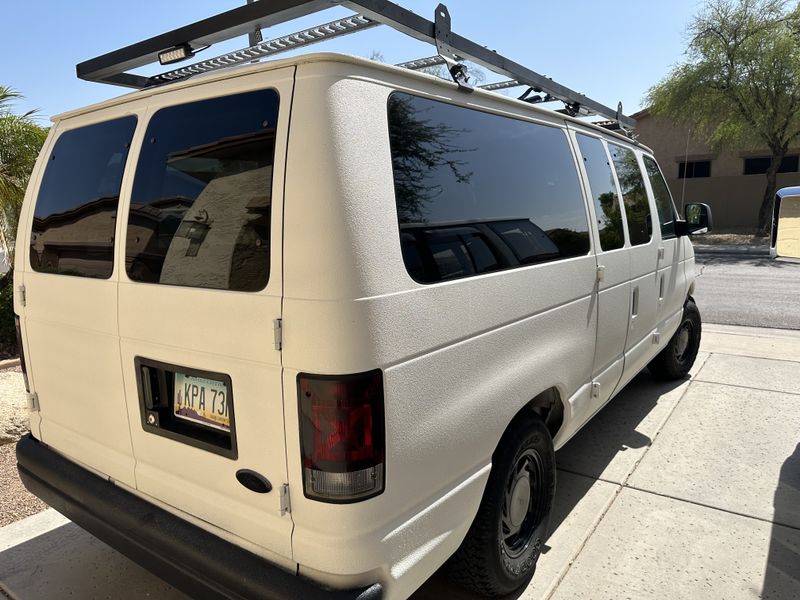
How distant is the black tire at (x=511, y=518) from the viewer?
7.63ft

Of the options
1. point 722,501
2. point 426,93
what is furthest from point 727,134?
point 426,93

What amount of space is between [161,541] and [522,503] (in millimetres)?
1545

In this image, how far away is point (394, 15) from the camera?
6.55 ft

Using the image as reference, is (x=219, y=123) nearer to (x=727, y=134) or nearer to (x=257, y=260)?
(x=257, y=260)

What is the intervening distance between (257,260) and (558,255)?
1531 millimetres

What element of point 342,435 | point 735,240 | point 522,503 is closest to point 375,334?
point 342,435

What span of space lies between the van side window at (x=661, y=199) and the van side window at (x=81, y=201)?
12.1ft

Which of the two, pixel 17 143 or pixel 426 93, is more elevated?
pixel 17 143

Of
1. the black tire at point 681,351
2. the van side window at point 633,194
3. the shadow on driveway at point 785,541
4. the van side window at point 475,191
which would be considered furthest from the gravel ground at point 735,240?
the van side window at point 475,191

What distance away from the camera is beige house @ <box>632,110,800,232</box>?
979 inches

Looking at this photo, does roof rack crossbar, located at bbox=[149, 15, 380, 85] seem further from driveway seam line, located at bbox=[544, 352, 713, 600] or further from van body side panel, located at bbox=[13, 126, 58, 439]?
driveway seam line, located at bbox=[544, 352, 713, 600]

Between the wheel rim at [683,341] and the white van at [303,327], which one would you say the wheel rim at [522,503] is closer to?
the white van at [303,327]

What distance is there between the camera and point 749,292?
36.6 ft

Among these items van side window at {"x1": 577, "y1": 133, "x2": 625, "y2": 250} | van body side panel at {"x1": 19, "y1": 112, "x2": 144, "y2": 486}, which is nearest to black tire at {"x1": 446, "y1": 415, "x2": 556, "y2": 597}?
van side window at {"x1": 577, "y1": 133, "x2": 625, "y2": 250}
